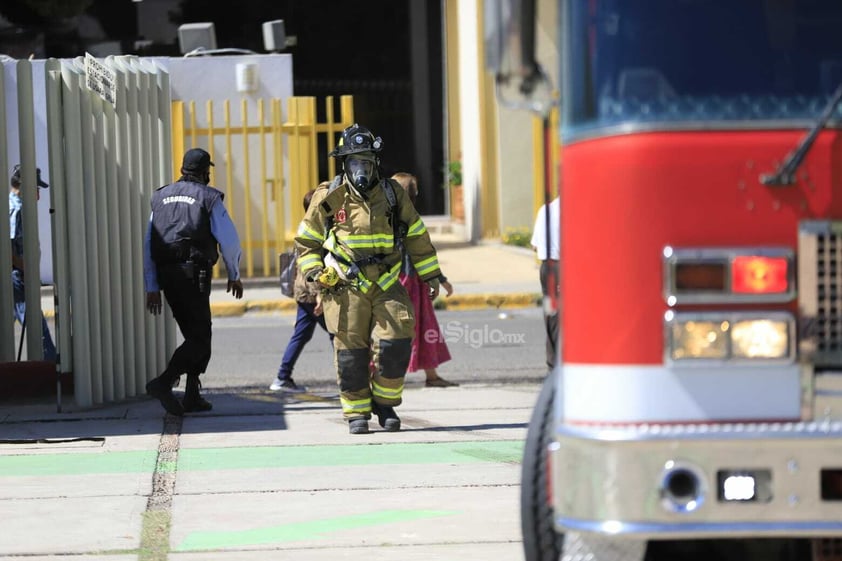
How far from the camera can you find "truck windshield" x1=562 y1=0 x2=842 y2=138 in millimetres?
4137

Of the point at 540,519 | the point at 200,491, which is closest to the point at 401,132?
the point at 200,491

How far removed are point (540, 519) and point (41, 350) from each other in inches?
251

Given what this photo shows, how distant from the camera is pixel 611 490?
4.01 metres

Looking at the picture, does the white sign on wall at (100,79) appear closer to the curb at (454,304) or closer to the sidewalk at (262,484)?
the sidewalk at (262,484)

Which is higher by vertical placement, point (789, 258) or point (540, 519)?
point (789, 258)

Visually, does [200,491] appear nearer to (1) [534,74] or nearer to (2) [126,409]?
(2) [126,409]

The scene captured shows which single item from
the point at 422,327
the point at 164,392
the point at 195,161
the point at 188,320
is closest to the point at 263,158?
the point at 422,327

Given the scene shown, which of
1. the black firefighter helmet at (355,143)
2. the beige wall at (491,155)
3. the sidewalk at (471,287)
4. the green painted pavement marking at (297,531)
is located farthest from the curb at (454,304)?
the green painted pavement marking at (297,531)

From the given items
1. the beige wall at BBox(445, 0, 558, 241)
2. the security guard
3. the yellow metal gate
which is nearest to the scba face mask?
the security guard

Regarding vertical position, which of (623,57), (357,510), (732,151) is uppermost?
(623,57)

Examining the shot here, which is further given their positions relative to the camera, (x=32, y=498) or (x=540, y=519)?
(x=32, y=498)

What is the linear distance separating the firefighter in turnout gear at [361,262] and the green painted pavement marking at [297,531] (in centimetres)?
192

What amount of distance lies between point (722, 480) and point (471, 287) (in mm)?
13893

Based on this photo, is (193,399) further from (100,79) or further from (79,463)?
(100,79)
